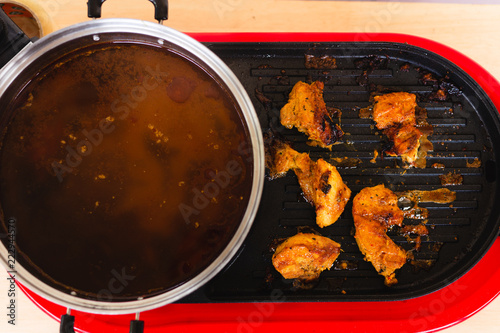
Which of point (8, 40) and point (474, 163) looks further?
point (474, 163)

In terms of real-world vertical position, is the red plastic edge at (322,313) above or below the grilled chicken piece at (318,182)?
below

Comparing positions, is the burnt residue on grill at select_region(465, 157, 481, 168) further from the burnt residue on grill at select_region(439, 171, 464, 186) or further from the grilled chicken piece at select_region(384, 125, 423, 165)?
the grilled chicken piece at select_region(384, 125, 423, 165)

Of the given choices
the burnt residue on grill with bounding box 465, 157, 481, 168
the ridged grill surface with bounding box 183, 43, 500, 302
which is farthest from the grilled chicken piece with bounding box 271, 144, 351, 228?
the burnt residue on grill with bounding box 465, 157, 481, 168

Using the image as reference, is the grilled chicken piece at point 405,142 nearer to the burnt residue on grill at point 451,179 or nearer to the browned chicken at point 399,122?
the browned chicken at point 399,122

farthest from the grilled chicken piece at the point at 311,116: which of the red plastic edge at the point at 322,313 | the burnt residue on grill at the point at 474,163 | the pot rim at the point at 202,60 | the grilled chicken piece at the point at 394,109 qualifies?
→ the burnt residue on grill at the point at 474,163

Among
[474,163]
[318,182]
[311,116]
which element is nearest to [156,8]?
[311,116]

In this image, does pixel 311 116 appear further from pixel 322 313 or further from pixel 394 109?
pixel 322 313

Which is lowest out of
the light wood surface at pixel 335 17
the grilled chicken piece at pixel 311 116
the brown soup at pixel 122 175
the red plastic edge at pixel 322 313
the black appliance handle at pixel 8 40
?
the red plastic edge at pixel 322 313
